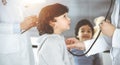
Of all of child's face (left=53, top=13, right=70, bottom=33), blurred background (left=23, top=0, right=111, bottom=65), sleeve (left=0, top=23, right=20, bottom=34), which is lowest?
sleeve (left=0, top=23, right=20, bottom=34)

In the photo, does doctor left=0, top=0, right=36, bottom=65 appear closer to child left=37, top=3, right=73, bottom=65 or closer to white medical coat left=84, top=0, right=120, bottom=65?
child left=37, top=3, right=73, bottom=65

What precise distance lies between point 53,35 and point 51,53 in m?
0.06

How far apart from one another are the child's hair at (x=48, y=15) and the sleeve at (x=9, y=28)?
9 cm

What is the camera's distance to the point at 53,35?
776 mm

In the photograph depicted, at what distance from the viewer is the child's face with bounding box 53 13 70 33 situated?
0.78m

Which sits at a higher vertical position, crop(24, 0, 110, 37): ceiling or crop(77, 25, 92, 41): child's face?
crop(24, 0, 110, 37): ceiling

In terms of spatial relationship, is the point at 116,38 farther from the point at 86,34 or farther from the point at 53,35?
the point at 53,35

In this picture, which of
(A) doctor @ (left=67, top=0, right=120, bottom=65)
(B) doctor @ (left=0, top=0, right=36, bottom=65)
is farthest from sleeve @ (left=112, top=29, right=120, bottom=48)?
(B) doctor @ (left=0, top=0, right=36, bottom=65)

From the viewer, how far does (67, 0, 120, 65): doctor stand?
77cm

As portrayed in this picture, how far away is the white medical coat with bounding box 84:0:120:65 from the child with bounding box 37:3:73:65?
3.7 inches

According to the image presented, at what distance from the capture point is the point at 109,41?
80cm

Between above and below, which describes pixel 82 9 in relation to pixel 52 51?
above

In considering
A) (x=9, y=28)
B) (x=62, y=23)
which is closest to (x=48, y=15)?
(x=62, y=23)

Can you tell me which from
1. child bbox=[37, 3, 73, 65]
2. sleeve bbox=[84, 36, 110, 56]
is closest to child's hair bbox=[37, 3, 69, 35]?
child bbox=[37, 3, 73, 65]
